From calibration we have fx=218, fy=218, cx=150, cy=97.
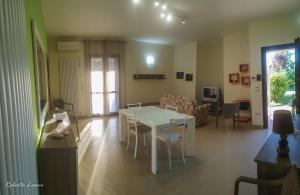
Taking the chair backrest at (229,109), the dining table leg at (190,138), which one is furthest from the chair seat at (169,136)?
the chair backrest at (229,109)

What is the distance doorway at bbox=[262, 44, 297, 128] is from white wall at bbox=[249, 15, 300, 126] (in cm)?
12

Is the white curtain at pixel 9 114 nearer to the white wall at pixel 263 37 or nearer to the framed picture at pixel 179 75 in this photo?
the white wall at pixel 263 37

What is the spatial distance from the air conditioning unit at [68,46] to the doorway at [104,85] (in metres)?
0.66

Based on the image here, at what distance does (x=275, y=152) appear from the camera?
183 cm

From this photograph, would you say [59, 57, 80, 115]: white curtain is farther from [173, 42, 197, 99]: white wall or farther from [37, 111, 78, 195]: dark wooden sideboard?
[37, 111, 78, 195]: dark wooden sideboard

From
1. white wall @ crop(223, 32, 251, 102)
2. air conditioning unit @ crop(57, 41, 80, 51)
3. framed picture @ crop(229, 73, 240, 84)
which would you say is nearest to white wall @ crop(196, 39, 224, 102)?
white wall @ crop(223, 32, 251, 102)

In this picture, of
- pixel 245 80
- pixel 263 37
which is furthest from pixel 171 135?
pixel 245 80

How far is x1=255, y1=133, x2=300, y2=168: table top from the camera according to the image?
1659 millimetres

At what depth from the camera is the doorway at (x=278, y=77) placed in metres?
5.46

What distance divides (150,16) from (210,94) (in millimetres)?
4089


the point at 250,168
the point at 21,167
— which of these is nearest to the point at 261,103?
the point at 250,168

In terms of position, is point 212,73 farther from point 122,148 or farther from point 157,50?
point 122,148

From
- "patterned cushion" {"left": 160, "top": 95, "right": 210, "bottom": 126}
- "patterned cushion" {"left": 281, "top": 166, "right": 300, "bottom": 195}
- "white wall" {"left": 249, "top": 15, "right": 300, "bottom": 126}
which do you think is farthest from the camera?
"patterned cushion" {"left": 160, "top": 95, "right": 210, "bottom": 126}

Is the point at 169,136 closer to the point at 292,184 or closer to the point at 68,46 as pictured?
the point at 292,184
